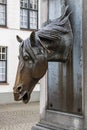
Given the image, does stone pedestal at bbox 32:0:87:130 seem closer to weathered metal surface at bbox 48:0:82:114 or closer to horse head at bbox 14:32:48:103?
weathered metal surface at bbox 48:0:82:114

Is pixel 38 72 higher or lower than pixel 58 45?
lower

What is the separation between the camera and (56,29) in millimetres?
2178

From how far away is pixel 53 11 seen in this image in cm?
252

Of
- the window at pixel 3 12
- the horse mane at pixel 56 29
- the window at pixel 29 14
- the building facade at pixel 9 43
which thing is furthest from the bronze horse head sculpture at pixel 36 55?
the window at pixel 29 14

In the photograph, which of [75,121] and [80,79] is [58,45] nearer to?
[80,79]

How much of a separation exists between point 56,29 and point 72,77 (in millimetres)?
358

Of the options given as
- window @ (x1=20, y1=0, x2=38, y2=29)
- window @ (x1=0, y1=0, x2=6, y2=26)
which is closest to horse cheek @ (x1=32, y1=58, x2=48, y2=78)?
window @ (x1=0, y1=0, x2=6, y2=26)

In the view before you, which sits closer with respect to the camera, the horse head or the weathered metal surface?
the horse head

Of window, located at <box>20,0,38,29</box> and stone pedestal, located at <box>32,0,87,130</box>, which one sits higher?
window, located at <box>20,0,38,29</box>

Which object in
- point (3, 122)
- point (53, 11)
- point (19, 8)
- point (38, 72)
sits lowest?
point (3, 122)

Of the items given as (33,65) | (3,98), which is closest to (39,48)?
(33,65)

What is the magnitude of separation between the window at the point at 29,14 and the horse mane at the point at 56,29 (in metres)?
15.3

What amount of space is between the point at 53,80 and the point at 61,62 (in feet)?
0.66

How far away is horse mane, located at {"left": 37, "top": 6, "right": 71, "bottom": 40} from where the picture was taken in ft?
6.98
